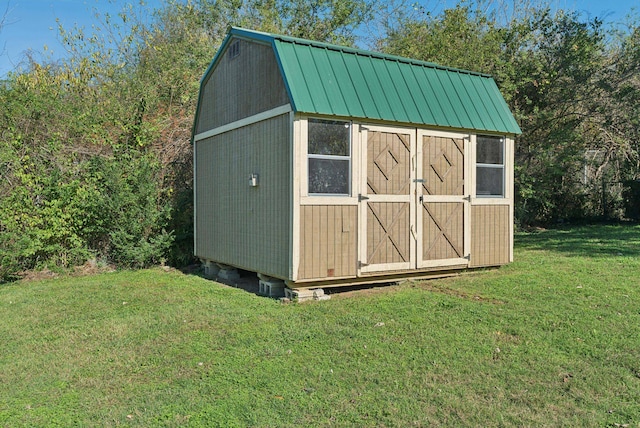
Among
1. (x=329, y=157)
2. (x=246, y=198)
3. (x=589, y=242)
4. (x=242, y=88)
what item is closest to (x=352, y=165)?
(x=329, y=157)

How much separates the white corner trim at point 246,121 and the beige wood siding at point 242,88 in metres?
0.06

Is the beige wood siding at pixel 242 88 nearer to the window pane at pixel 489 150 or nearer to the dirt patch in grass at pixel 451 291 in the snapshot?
the dirt patch in grass at pixel 451 291

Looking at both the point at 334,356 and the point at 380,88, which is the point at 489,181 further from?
the point at 334,356

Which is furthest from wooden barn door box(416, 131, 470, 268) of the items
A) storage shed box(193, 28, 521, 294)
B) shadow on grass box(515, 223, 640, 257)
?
shadow on grass box(515, 223, 640, 257)

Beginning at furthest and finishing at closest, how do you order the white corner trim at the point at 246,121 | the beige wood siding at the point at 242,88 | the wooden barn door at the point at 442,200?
the wooden barn door at the point at 442,200 → the beige wood siding at the point at 242,88 → the white corner trim at the point at 246,121

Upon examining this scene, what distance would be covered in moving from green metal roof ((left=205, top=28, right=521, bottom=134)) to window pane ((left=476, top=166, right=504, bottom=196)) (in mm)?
604

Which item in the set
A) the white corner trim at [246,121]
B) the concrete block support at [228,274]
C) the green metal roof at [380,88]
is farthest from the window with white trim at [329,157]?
the concrete block support at [228,274]

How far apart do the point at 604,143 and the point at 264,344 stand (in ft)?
A: 42.6

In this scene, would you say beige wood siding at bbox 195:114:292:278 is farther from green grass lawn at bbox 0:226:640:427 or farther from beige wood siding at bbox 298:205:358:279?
green grass lawn at bbox 0:226:640:427

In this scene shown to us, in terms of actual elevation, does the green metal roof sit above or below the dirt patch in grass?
above

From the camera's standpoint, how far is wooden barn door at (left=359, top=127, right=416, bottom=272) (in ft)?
20.6

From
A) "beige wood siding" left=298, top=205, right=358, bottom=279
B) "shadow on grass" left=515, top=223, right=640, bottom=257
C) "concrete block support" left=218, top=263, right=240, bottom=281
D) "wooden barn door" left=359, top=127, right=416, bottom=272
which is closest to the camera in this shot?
"beige wood siding" left=298, top=205, right=358, bottom=279

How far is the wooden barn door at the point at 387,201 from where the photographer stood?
20.6 feet

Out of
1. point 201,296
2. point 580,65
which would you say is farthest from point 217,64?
point 580,65
